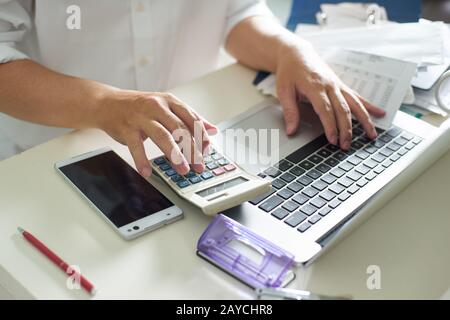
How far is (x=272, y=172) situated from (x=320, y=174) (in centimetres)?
6

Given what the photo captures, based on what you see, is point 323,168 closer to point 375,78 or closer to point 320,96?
point 320,96

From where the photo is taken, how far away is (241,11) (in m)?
0.99

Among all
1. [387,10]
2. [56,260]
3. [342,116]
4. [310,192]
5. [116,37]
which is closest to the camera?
[56,260]

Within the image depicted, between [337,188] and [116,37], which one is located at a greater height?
[116,37]

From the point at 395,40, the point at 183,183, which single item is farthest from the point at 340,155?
the point at 395,40

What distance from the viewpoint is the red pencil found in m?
0.51

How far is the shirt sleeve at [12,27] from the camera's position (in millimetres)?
739

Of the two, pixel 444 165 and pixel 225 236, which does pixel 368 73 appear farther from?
pixel 225 236

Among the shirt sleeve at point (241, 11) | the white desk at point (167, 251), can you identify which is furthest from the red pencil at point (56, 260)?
the shirt sleeve at point (241, 11)

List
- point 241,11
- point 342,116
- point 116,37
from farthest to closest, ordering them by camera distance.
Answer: point 241,11, point 116,37, point 342,116

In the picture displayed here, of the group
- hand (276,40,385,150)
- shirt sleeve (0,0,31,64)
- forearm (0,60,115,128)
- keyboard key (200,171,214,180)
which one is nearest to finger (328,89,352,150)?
hand (276,40,385,150)

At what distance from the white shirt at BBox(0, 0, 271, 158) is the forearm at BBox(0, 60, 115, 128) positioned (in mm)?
28

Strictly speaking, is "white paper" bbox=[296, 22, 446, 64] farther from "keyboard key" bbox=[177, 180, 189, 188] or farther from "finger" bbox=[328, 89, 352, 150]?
"keyboard key" bbox=[177, 180, 189, 188]
